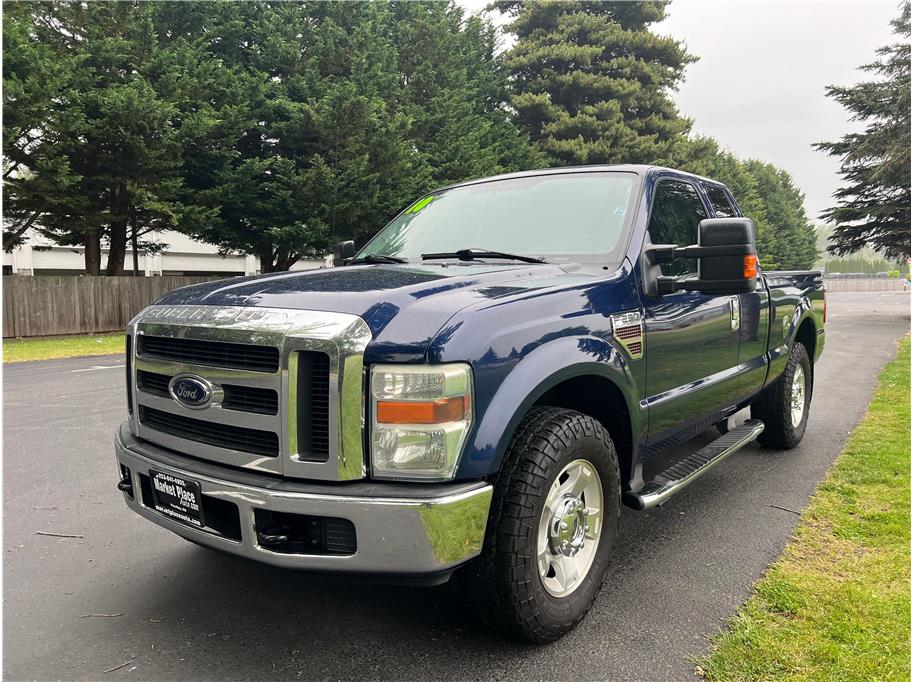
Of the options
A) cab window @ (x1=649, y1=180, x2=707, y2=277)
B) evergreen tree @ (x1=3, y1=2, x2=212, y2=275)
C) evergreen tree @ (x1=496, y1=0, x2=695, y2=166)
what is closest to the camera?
cab window @ (x1=649, y1=180, x2=707, y2=277)

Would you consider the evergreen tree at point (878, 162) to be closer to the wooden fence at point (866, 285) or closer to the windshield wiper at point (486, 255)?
the windshield wiper at point (486, 255)

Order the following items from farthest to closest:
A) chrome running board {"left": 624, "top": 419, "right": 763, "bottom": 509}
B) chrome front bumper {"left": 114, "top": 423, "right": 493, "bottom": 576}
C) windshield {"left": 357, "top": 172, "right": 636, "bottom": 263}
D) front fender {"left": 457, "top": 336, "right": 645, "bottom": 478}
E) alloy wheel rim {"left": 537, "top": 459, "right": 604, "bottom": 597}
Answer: windshield {"left": 357, "top": 172, "right": 636, "bottom": 263} → chrome running board {"left": 624, "top": 419, "right": 763, "bottom": 509} → alloy wheel rim {"left": 537, "top": 459, "right": 604, "bottom": 597} → front fender {"left": 457, "top": 336, "right": 645, "bottom": 478} → chrome front bumper {"left": 114, "top": 423, "right": 493, "bottom": 576}

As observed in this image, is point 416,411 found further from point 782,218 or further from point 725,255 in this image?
point 782,218

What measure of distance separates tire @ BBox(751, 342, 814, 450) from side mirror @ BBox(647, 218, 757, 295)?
2613mm

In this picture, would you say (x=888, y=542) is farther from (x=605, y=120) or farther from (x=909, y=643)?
(x=605, y=120)

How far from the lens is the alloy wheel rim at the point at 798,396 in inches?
220

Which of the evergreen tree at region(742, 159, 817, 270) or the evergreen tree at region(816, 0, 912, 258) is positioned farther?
the evergreen tree at region(742, 159, 817, 270)

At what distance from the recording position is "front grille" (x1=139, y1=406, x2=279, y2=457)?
2361 mm

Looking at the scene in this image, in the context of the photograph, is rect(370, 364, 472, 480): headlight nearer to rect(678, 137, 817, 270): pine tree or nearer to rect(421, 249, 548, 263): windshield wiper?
rect(421, 249, 548, 263): windshield wiper

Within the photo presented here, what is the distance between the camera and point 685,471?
3580mm

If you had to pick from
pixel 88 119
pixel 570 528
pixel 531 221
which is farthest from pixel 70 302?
pixel 570 528

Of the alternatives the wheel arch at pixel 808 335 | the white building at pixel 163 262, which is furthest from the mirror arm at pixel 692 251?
the white building at pixel 163 262

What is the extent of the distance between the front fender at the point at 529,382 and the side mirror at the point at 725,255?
20.3 inches

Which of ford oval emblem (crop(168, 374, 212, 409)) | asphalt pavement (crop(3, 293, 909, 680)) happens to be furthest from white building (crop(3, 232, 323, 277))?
ford oval emblem (crop(168, 374, 212, 409))
